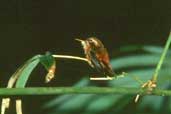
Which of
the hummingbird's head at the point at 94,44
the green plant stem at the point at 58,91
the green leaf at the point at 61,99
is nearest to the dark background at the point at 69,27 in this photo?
the green leaf at the point at 61,99

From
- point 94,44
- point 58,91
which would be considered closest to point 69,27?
point 94,44

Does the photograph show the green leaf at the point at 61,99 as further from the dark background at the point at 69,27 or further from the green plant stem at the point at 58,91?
the green plant stem at the point at 58,91

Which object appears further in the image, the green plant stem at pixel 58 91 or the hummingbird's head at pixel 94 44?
the hummingbird's head at pixel 94 44

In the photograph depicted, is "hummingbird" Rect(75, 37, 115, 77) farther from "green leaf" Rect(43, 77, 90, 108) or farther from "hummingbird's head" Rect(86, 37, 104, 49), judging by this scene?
"green leaf" Rect(43, 77, 90, 108)

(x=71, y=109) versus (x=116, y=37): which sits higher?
(x=116, y=37)

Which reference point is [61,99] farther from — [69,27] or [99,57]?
[99,57]

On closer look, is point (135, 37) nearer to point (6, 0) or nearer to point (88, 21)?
point (88, 21)

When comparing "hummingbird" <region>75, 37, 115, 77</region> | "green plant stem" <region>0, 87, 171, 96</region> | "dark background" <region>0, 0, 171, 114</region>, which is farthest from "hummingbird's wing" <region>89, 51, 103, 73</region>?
"dark background" <region>0, 0, 171, 114</region>

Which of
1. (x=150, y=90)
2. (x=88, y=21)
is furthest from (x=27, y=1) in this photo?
(x=150, y=90)
